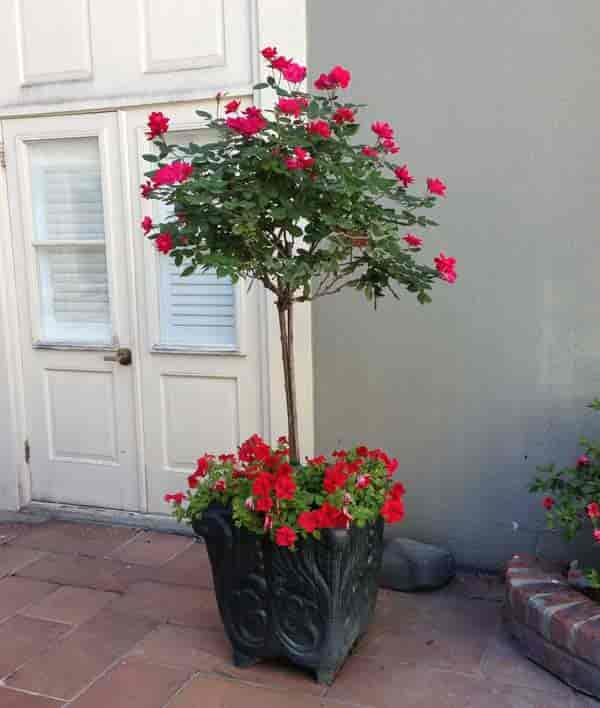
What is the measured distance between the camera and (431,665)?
2898 mm

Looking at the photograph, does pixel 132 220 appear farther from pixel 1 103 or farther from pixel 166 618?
pixel 166 618

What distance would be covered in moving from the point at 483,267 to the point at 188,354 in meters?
1.62

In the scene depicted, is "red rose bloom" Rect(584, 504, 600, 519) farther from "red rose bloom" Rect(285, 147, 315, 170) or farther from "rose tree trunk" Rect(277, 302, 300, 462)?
"red rose bloom" Rect(285, 147, 315, 170)

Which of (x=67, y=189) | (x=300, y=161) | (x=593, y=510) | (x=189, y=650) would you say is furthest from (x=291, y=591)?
(x=67, y=189)


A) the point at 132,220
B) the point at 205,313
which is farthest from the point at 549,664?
the point at 132,220

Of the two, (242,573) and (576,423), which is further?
(576,423)

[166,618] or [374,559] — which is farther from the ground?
[374,559]

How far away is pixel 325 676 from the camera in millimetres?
2785

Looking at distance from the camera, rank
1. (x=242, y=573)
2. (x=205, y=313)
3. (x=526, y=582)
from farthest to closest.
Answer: (x=205, y=313)
(x=526, y=582)
(x=242, y=573)

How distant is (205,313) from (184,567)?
132cm

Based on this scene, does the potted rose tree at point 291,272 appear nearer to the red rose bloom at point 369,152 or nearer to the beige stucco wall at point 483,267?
the red rose bloom at point 369,152

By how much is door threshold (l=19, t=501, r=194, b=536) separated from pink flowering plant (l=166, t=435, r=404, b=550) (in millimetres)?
1305

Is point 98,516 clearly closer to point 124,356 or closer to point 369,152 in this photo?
point 124,356

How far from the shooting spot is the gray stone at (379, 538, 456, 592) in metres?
3.47
